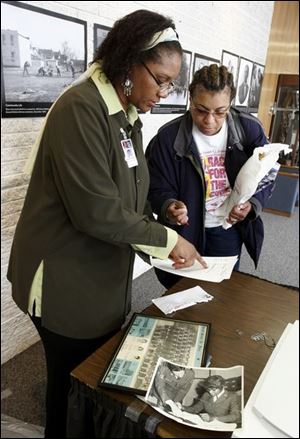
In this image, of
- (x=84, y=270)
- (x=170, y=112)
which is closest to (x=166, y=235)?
(x=84, y=270)

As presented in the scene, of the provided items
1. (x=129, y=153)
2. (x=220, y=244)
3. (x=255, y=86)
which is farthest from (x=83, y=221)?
(x=255, y=86)

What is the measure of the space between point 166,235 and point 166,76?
0.33m

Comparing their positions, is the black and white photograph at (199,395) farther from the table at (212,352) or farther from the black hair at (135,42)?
the black hair at (135,42)

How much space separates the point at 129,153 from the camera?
788 mm

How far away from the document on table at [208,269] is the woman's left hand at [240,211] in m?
0.12

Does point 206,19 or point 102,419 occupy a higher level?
point 206,19

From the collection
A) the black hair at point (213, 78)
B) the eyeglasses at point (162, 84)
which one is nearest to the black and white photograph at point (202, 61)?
the black hair at point (213, 78)

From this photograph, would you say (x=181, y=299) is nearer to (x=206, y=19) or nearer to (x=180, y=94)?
(x=180, y=94)

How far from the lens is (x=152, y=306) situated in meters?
0.92

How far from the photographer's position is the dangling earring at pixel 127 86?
0.75 meters

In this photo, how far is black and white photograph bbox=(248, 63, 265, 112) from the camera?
0.95 m

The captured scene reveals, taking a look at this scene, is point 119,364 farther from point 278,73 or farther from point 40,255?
point 278,73

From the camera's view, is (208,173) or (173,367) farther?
(208,173)

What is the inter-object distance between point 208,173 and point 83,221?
0.48 meters
